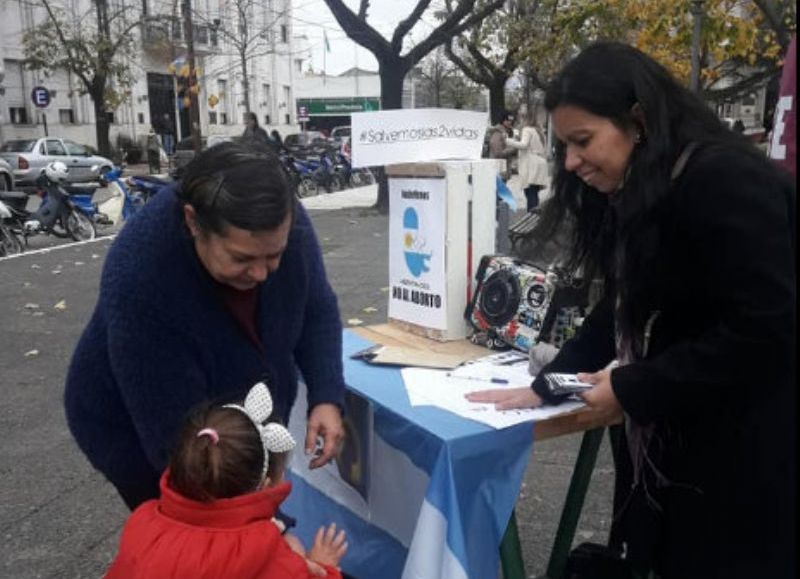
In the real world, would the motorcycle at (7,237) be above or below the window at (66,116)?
below

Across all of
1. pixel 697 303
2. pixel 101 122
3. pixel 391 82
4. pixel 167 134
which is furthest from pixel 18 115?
pixel 697 303

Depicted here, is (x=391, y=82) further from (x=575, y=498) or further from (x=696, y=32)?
(x=575, y=498)

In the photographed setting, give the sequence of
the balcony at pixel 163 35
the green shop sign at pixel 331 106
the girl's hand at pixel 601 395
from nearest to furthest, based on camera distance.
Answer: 1. the girl's hand at pixel 601 395
2. the balcony at pixel 163 35
3. the green shop sign at pixel 331 106

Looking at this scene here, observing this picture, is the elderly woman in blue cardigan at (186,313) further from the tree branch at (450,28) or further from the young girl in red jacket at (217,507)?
the tree branch at (450,28)

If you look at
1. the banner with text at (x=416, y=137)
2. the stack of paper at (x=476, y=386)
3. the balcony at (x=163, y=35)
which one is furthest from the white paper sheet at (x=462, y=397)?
the balcony at (x=163, y=35)

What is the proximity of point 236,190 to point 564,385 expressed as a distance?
852 millimetres

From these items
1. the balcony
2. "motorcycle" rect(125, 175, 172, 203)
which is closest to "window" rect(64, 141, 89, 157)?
"motorcycle" rect(125, 175, 172, 203)

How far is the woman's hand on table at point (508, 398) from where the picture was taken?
196 centimetres

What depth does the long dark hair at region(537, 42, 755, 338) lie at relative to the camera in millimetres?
1472

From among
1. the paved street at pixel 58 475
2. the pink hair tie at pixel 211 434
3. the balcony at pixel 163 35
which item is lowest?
the paved street at pixel 58 475

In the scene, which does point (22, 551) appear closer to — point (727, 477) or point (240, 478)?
point (240, 478)

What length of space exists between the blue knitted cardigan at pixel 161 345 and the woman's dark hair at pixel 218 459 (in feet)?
0.32

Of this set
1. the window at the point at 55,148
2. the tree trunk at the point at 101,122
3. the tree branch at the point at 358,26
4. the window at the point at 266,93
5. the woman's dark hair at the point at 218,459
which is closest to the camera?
the woman's dark hair at the point at 218,459

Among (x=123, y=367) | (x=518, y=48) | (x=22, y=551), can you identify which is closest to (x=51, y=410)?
(x=22, y=551)
